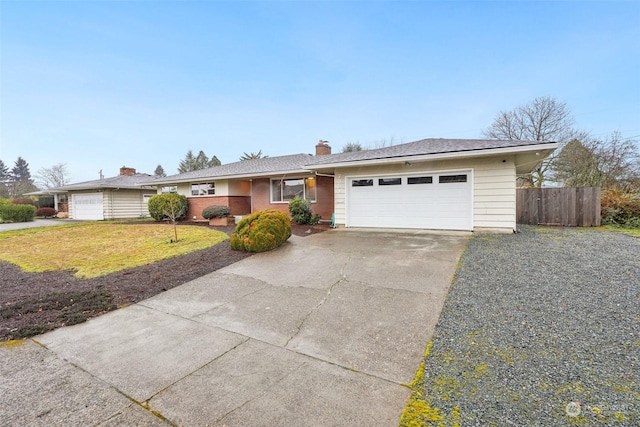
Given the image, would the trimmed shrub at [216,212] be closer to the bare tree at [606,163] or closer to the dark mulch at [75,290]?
the dark mulch at [75,290]

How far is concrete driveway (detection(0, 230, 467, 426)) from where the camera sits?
6.82 feet

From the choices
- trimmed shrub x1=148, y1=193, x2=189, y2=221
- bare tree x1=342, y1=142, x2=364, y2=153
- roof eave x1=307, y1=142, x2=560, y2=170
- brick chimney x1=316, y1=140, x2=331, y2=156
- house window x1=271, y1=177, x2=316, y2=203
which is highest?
bare tree x1=342, y1=142, x2=364, y2=153

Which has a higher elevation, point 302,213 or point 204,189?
point 204,189

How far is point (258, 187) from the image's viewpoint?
1543 cm

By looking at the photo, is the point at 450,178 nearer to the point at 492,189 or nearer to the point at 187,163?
the point at 492,189

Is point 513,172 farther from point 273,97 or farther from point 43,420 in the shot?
point 273,97

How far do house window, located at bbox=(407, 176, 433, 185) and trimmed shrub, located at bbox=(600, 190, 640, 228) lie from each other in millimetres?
7886

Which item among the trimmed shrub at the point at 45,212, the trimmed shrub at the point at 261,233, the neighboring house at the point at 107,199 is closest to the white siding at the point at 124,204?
the neighboring house at the point at 107,199

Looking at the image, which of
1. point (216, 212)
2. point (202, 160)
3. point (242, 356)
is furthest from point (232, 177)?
point (202, 160)

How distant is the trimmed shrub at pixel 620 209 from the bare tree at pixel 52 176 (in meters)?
60.0

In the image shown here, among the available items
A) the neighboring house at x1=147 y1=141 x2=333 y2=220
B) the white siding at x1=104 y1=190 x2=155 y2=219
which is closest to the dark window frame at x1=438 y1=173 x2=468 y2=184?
the neighboring house at x1=147 y1=141 x2=333 y2=220

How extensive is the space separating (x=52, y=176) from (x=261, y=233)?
2100 inches

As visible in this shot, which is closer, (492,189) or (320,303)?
(320,303)

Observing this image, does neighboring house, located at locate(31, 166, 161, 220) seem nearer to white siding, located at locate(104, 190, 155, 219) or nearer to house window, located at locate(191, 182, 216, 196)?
white siding, located at locate(104, 190, 155, 219)
